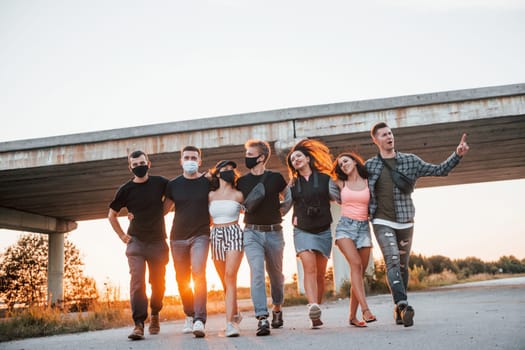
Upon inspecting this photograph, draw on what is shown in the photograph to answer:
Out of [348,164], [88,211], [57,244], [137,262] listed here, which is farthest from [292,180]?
[57,244]

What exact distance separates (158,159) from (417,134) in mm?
7338

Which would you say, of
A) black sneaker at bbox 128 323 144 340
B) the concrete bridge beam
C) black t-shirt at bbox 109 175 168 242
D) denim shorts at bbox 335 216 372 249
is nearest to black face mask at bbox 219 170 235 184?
black t-shirt at bbox 109 175 168 242

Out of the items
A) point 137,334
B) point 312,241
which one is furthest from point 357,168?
point 137,334

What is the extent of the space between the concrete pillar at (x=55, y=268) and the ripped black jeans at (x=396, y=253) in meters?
21.4

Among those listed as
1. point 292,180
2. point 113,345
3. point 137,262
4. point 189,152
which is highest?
point 189,152

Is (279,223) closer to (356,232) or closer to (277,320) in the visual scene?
(356,232)

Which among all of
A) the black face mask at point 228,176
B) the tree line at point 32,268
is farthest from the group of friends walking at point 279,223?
the tree line at point 32,268

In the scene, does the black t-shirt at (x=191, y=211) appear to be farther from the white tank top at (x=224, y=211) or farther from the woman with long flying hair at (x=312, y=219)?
the woman with long flying hair at (x=312, y=219)

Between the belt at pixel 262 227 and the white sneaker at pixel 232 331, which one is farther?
the belt at pixel 262 227

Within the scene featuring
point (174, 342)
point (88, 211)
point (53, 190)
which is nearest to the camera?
point (174, 342)

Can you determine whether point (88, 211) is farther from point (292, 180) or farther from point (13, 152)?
point (292, 180)

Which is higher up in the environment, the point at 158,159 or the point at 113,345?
the point at 158,159

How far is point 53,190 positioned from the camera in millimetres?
18859

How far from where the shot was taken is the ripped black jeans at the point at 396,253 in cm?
552
